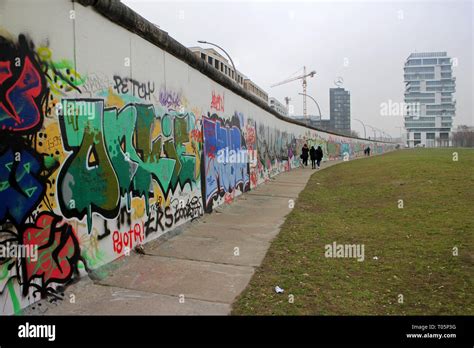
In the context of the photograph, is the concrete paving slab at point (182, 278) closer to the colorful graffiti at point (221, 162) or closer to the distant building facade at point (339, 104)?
the colorful graffiti at point (221, 162)

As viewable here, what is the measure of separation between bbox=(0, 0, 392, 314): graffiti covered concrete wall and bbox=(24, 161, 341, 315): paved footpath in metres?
0.21

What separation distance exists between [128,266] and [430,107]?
120165 millimetres

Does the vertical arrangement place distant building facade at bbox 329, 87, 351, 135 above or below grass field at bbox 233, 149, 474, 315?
above

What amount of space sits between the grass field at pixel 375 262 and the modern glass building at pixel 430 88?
343 feet

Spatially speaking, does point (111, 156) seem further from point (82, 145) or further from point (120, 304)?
point (120, 304)

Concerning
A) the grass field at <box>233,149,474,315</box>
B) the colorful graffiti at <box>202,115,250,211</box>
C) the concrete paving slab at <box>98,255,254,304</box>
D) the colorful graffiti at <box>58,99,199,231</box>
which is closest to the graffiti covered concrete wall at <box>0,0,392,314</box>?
the colorful graffiti at <box>58,99,199,231</box>

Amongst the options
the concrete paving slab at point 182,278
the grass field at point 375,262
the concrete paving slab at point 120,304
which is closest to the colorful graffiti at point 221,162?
the grass field at point 375,262

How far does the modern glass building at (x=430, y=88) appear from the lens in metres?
106

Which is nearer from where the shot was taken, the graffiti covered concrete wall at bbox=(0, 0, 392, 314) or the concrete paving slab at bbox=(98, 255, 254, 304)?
the graffiti covered concrete wall at bbox=(0, 0, 392, 314)

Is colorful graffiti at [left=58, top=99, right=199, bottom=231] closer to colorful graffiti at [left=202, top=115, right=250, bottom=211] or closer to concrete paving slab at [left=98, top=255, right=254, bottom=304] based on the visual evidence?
concrete paving slab at [left=98, top=255, right=254, bottom=304]

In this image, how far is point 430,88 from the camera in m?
108

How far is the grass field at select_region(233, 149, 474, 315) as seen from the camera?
14.0 feet

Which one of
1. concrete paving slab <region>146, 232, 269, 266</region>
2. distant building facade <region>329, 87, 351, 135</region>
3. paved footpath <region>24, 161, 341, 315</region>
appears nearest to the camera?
paved footpath <region>24, 161, 341, 315</region>
